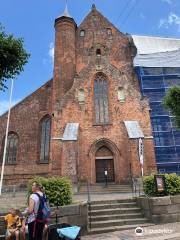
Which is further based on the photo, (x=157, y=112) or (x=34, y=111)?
(x=157, y=112)

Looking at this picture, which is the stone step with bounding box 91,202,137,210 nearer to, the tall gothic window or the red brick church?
the red brick church

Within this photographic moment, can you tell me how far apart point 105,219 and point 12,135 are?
1770 cm

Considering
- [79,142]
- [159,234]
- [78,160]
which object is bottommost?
[159,234]

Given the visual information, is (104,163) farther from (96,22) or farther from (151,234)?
(96,22)

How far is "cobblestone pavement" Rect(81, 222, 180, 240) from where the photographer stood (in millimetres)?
7082

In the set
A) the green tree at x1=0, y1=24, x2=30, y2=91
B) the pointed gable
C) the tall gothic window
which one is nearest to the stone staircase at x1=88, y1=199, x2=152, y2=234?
the green tree at x1=0, y1=24, x2=30, y2=91

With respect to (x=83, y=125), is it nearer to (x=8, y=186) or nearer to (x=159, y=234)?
(x=8, y=186)

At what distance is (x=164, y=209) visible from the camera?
30.4 feet

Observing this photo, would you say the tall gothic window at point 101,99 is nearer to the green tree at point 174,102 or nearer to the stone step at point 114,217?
the green tree at point 174,102

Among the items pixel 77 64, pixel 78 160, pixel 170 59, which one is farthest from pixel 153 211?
pixel 170 59

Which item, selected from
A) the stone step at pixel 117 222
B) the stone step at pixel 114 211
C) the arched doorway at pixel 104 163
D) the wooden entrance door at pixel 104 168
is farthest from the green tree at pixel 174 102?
the stone step at pixel 117 222

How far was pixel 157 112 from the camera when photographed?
29.0 metres

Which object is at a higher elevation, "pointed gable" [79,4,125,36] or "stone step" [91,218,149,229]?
"pointed gable" [79,4,125,36]

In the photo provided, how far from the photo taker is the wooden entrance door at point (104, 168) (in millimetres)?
20841
